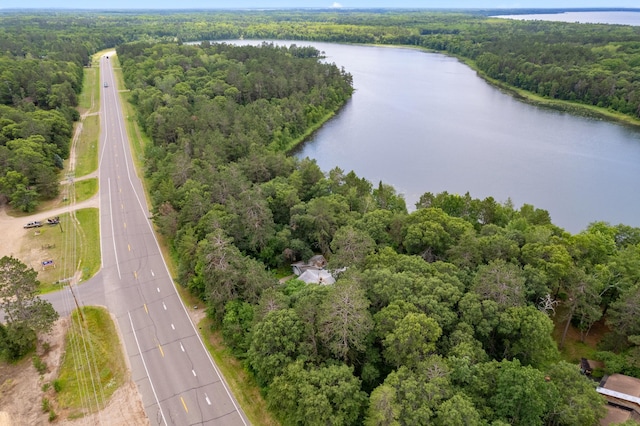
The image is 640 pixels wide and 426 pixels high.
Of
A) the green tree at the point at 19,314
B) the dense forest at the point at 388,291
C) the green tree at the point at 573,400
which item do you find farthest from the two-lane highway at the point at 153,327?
the green tree at the point at 573,400

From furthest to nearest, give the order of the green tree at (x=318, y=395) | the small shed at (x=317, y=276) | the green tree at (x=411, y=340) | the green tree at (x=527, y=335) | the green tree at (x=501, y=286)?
the small shed at (x=317, y=276) < the green tree at (x=501, y=286) < the green tree at (x=527, y=335) < the green tree at (x=411, y=340) < the green tree at (x=318, y=395)

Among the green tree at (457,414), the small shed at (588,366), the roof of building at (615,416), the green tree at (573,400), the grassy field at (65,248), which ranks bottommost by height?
the grassy field at (65,248)

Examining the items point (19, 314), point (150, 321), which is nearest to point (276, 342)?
point (150, 321)

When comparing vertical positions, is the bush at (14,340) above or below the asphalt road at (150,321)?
above

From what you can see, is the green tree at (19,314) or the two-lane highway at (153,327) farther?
the green tree at (19,314)

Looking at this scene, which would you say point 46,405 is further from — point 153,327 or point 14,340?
point 153,327

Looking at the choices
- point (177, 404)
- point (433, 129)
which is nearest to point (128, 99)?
point (433, 129)

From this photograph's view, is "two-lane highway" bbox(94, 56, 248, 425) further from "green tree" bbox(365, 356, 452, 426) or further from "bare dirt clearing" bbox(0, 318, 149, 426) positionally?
"green tree" bbox(365, 356, 452, 426)

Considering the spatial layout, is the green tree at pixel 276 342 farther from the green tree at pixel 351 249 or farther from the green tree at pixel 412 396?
the green tree at pixel 351 249
